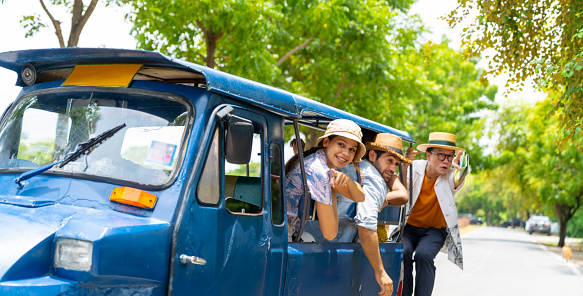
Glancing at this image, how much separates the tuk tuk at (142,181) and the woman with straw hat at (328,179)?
15 centimetres

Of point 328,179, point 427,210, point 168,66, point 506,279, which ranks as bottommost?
point 506,279

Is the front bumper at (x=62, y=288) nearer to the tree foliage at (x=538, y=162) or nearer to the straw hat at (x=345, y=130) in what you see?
the straw hat at (x=345, y=130)

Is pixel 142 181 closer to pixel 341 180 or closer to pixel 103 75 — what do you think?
pixel 103 75

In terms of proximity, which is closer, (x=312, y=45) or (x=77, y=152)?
(x=77, y=152)

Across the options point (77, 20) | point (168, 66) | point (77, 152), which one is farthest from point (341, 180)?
point (77, 20)

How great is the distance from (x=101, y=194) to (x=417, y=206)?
3837mm

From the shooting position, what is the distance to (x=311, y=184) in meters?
4.71

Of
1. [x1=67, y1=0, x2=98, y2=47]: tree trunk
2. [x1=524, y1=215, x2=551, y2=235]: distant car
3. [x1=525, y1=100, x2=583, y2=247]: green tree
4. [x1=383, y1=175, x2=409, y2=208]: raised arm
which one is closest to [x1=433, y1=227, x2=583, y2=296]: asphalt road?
[x1=383, y1=175, x2=409, y2=208]: raised arm

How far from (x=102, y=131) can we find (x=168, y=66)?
545 millimetres

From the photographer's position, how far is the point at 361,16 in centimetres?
1723

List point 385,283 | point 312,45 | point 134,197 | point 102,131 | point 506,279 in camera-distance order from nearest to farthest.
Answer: point 134,197, point 102,131, point 385,283, point 506,279, point 312,45

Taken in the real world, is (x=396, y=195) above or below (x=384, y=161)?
below

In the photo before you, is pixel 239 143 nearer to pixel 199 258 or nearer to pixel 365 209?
pixel 199 258

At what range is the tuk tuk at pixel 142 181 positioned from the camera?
10.3 ft
